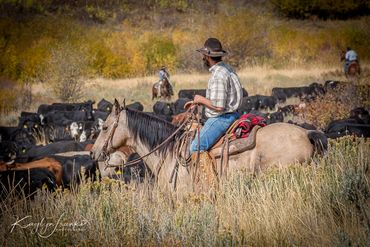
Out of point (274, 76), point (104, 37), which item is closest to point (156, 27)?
point (104, 37)

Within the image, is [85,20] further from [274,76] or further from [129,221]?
[129,221]

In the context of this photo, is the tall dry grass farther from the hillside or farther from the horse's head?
the hillside

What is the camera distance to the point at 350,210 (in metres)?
6.59

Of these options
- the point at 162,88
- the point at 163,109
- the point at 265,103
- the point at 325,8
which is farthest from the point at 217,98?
the point at 325,8

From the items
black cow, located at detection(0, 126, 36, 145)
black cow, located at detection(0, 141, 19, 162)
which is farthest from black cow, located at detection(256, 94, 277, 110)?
black cow, located at detection(0, 141, 19, 162)

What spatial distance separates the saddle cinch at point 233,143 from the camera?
816 cm

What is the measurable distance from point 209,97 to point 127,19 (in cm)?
6362

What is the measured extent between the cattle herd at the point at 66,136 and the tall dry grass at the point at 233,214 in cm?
96

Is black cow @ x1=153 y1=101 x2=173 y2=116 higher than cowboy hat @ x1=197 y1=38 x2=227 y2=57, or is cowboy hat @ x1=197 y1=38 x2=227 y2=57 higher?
cowboy hat @ x1=197 y1=38 x2=227 y2=57

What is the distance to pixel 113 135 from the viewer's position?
9.02 metres

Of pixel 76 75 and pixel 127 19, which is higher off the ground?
pixel 127 19
